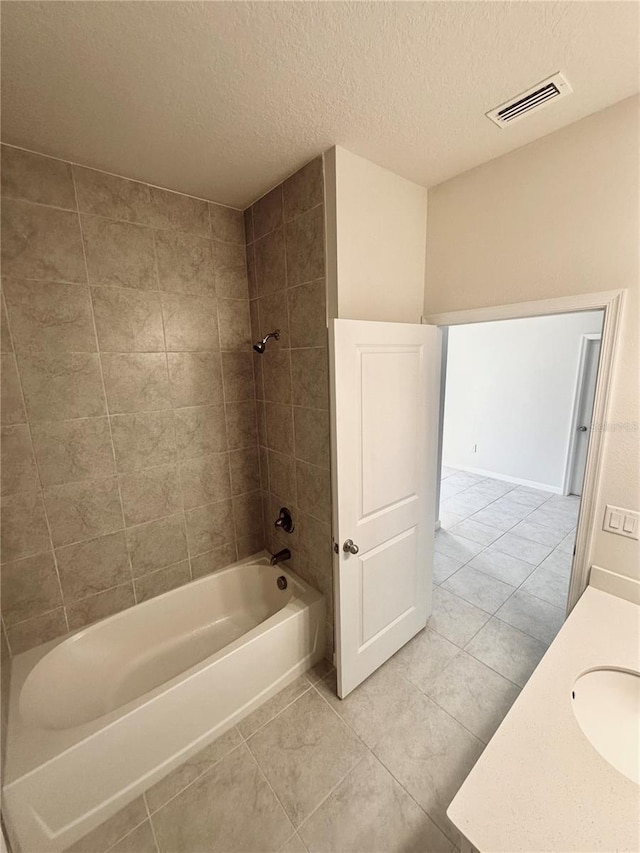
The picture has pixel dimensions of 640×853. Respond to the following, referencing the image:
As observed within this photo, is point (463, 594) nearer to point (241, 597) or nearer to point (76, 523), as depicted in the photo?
point (241, 597)

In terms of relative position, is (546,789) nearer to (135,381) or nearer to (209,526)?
(209,526)

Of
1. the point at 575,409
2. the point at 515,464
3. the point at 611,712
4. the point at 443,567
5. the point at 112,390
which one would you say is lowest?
the point at 443,567

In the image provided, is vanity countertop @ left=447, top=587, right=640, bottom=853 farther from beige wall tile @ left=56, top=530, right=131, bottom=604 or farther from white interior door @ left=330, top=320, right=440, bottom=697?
beige wall tile @ left=56, top=530, right=131, bottom=604

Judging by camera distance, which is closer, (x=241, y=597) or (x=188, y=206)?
(x=188, y=206)

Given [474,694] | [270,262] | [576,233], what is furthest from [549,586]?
[270,262]

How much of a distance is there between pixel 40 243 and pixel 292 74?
4.15 feet

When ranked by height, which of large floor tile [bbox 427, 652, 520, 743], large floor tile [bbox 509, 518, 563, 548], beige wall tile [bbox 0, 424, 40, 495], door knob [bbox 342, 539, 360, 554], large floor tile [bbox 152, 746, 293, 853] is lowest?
large floor tile [bbox 427, 652, 520, 743]

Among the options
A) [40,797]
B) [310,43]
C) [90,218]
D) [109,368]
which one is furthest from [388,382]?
[40,797]

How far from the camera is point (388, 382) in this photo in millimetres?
1610

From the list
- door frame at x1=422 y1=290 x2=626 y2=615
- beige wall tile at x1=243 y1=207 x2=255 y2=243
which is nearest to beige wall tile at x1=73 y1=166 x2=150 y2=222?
beige wall tile at x1=243 y1=207 x2=255 y2=243

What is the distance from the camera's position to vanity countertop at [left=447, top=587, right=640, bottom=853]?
2.26 feet

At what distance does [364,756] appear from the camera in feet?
4.83

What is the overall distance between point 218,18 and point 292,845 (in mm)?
2586

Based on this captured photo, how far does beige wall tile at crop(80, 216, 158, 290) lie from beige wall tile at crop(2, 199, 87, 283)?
5 centimetres
